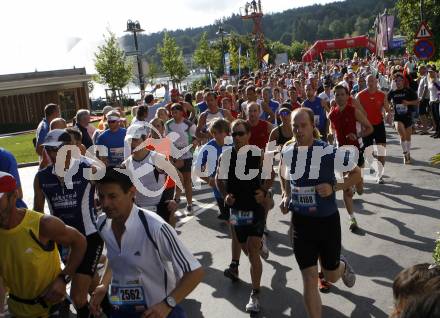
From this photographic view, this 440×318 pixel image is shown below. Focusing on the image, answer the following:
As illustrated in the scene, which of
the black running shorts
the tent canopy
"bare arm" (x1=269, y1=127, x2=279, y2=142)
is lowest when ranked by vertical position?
the black running shorts

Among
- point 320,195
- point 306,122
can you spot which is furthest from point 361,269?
point 306,122

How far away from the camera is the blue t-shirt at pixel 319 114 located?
10.7m

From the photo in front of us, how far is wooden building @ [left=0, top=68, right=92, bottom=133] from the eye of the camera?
40.0m

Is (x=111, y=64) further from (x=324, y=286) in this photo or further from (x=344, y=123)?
(x=324, y=286)

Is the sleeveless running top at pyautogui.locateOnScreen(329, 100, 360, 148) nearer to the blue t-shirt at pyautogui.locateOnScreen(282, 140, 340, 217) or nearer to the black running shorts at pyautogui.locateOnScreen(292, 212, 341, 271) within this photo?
the blue t-shirt at pyautogui.locateOnScreen(282, 140, 340, 217)

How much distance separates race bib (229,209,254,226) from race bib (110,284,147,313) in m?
2.46

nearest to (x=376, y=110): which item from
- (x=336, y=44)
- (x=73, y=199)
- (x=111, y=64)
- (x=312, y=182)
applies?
(x=312, y=182)

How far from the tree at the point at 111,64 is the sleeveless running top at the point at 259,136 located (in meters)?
29.9

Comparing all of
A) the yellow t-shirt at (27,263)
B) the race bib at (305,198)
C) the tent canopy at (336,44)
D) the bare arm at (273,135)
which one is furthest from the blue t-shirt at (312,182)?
the tent canopy at (336,44)

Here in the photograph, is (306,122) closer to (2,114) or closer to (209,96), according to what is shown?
(209,96)

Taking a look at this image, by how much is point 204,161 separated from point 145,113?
2748 mm

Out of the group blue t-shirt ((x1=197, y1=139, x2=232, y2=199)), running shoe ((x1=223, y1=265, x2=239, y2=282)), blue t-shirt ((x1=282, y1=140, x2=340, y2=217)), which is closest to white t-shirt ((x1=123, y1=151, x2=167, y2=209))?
blue t-shirt ((x1=197, y1=139, x2=232, y2=199))

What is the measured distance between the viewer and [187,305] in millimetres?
5781

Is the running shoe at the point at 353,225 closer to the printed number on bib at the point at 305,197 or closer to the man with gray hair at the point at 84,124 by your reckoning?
the printed number on bib at the point at 305,197
